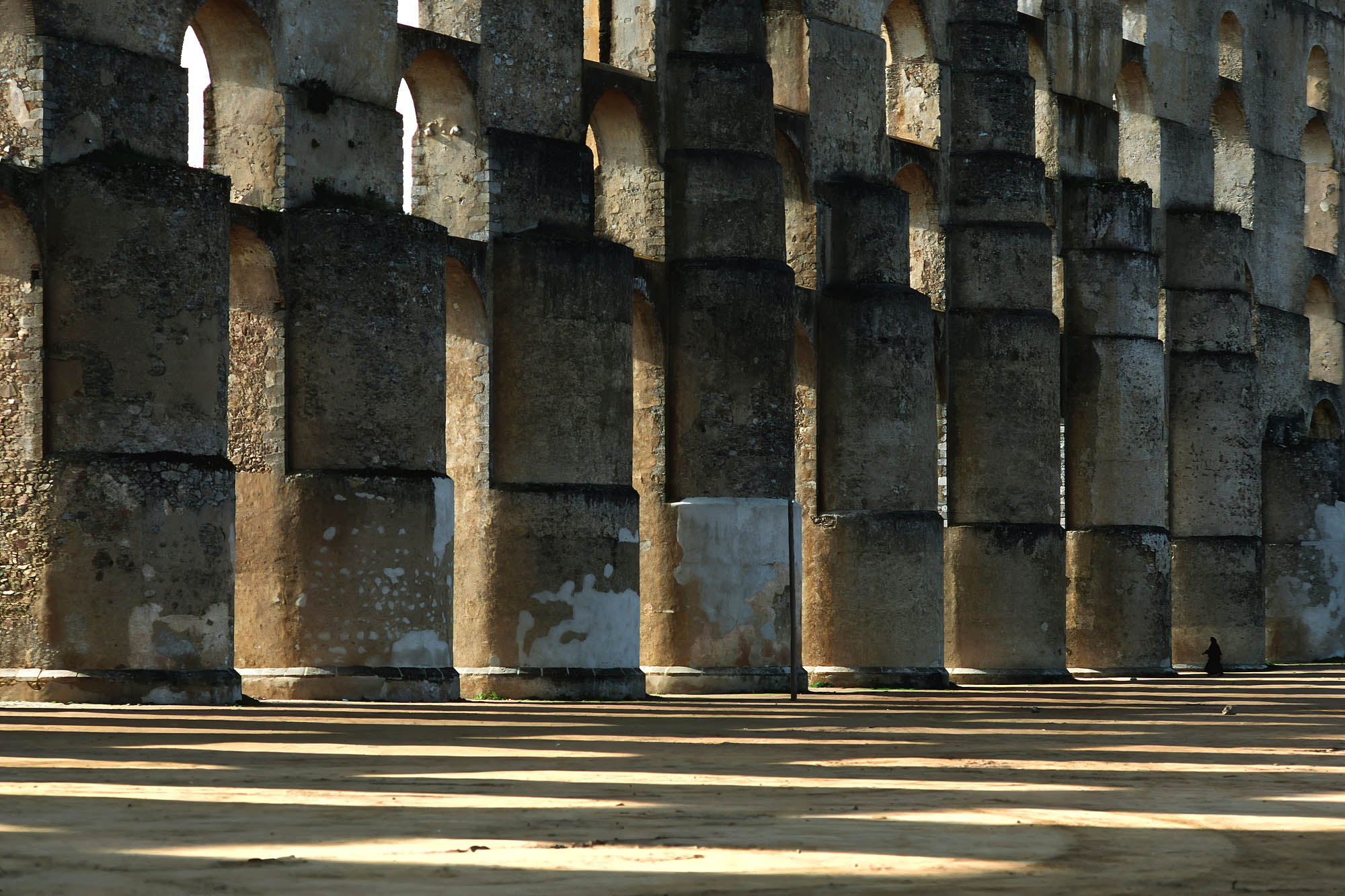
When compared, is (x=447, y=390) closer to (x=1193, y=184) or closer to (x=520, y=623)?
(x=520, y=623)

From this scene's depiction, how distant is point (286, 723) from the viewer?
15.3m

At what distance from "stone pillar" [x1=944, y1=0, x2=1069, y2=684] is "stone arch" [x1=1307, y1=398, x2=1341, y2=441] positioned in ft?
38.6

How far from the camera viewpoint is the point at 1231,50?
3747 cm

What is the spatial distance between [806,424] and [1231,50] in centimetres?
1551

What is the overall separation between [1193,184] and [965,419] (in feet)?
30.3

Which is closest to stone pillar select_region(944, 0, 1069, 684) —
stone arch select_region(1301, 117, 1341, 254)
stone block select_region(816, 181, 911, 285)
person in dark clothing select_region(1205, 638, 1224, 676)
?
stone block select_region(816, 181, 911, 285)

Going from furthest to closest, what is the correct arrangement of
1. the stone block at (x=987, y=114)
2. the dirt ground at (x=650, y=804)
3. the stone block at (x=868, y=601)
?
the stone block at (x=987, y=114) → the stone block at (x=868, y=601) → the dirt ground at (x=650, y=804)

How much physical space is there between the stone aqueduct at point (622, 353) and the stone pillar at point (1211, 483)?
0.07 meters

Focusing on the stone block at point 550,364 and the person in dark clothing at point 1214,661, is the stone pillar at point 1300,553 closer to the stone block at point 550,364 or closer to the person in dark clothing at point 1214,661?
the person in dark clothing at point 1214,661

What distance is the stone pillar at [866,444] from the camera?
26.3m

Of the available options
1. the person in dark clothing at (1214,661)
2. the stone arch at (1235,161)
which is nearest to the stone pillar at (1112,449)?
the person in dark clothing at (1214,661)

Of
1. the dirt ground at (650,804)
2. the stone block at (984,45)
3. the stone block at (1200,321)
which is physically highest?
the stone block at (984,45)

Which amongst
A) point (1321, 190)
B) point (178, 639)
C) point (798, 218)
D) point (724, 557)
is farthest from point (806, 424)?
point (1321, 190)

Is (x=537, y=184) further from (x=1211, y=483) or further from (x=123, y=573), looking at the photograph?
(x=1211, y=483)
